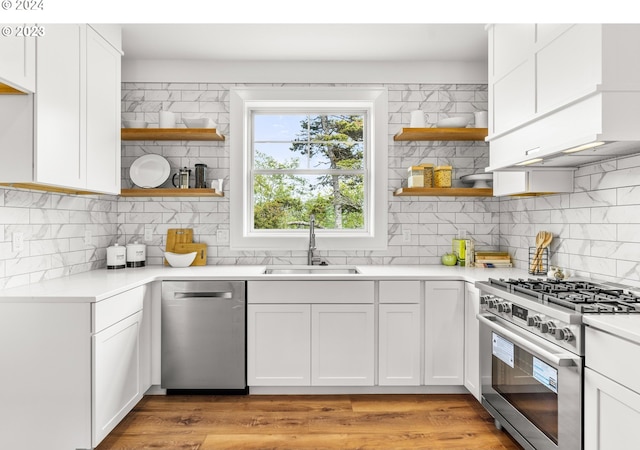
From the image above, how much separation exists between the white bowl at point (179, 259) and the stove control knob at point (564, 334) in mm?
2571

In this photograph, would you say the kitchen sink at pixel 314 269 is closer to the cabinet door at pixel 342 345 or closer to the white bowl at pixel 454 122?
the cabinet door at pixel 342 345

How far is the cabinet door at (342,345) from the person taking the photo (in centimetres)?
300

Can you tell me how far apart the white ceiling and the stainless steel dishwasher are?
1.83 meters

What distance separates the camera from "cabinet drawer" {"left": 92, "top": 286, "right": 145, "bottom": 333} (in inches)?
86.8

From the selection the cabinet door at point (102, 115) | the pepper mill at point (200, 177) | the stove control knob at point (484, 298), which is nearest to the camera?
the stove control knob at point (484, 298)

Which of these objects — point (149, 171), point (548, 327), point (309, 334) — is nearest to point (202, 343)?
point (309, 334)

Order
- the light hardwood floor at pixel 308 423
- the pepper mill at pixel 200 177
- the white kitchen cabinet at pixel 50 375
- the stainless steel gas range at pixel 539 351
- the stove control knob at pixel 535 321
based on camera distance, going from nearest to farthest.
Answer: the stainless steel gas range at pixel 539 351
the stove control knob at pixel 535 321
the white kitchen cabinet at pixel 50 375
the light hardwood floor at pixel 308 423
the pepper mill at pixel 200 177

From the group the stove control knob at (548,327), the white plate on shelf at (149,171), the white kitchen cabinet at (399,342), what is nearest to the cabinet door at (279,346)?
the white kitchen cabinet at (399,342)

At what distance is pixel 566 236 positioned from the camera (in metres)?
2.85

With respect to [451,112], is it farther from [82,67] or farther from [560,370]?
[82,67]

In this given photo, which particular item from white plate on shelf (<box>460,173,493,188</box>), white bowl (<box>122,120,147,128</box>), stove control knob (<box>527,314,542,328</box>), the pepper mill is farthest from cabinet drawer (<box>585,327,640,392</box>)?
white bowl (<box>122,120,147,128</box>)

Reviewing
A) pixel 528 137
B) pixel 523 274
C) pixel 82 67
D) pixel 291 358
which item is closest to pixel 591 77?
pixel 528 137

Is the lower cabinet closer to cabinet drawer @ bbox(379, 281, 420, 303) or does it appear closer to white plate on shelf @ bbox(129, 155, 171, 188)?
cabinet drawer @ bbox(379, 281, 420, 303)
